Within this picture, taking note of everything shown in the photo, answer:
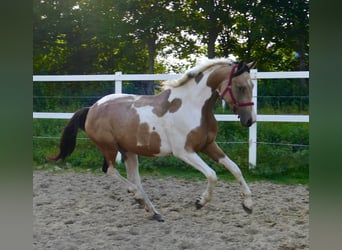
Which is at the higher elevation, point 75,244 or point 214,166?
point 214,166

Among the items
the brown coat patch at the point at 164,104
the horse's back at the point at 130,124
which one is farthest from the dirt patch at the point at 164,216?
the brown coat patch at the point at 164,104

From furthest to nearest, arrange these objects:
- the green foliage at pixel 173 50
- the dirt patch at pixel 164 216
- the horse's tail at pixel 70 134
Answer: the horse's tail at pixel 70 134, the dirt patch at pixel 164 216, the green foliage at pixel 173 50

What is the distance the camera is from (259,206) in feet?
4.11

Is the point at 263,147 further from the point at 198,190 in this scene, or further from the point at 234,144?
the point at 198,190

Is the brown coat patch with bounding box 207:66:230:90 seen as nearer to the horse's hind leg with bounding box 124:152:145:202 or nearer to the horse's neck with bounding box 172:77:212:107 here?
the horse's neck with bounding box 172:77:212:107

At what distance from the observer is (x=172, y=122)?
52.5 inches

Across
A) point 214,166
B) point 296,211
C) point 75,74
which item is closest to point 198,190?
point 214,166

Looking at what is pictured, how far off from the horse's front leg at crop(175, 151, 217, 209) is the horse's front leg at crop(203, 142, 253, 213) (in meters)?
0.04

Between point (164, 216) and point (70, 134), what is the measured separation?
1.36 ft

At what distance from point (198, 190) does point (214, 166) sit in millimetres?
89

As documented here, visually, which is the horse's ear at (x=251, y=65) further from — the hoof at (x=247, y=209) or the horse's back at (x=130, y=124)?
the hoof at (x=247, y=209)

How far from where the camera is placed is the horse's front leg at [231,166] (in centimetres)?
123

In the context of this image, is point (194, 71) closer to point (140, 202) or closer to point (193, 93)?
point (193, 93)

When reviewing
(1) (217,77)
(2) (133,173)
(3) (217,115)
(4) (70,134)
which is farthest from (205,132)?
(4) (70,134)
